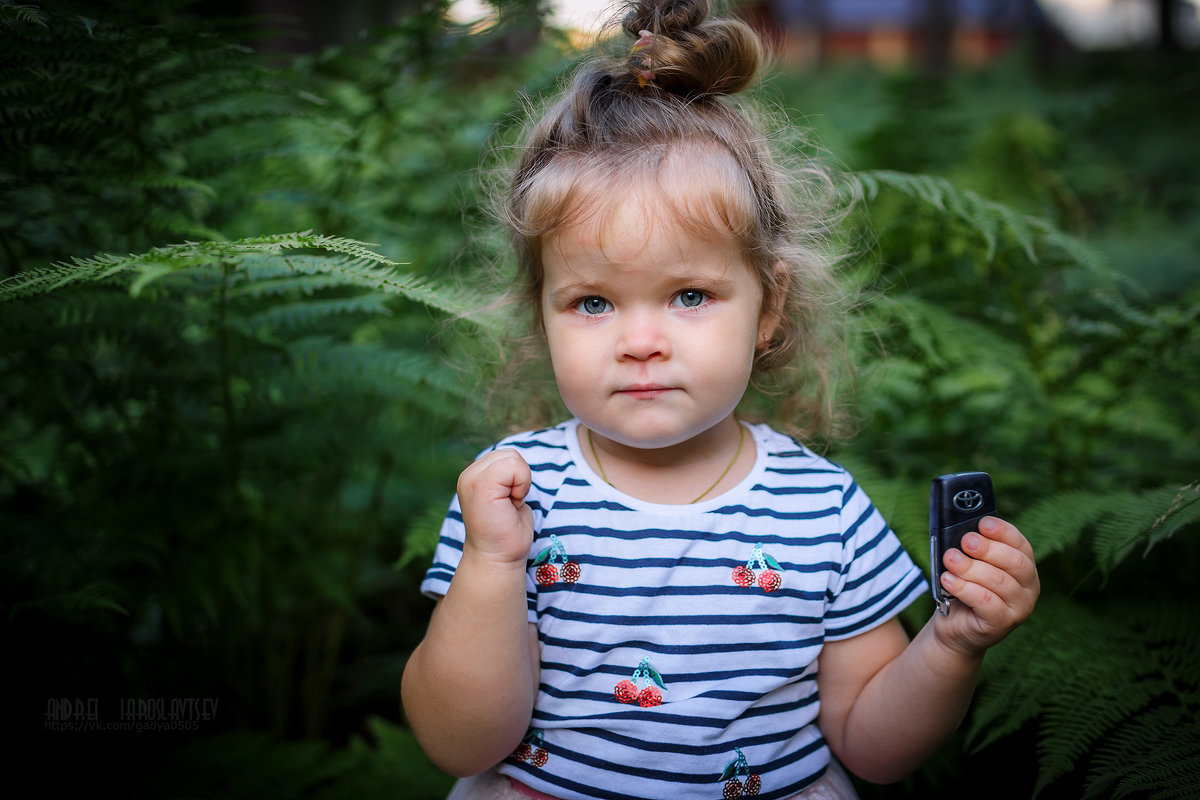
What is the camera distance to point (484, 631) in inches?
47.0

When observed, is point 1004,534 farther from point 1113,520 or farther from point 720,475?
point 1113,520

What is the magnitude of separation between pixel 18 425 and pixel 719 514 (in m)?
2.12

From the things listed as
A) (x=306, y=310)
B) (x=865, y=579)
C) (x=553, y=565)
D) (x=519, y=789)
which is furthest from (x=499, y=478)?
(x=306, y=310)

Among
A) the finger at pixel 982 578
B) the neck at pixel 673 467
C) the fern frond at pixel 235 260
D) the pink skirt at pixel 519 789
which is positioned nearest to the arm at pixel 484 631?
the pink skirt at pixel 519 789

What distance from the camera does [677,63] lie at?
1.34 meters

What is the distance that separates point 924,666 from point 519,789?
26.8 inches

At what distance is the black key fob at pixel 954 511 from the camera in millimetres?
1227

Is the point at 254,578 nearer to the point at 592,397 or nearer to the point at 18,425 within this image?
the point at 18,425

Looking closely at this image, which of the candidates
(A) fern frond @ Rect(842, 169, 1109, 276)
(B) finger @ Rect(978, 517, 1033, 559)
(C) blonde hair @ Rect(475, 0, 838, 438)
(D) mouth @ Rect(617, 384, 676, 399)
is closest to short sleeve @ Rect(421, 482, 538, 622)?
(D) mouth @ Rect(617, 384, 676, 399)

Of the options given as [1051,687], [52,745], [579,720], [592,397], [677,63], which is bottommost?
[52,745]

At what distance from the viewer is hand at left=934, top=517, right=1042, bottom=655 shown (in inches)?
46.7

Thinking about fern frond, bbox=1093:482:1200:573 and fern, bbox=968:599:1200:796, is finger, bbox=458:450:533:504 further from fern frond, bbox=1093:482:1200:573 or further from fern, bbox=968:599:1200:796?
fern frond, bbox=1093:482:1200:573

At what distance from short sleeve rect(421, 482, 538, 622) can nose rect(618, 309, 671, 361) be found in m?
0.39

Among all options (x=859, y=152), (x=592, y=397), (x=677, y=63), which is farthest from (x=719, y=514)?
(x=859, y=152)
